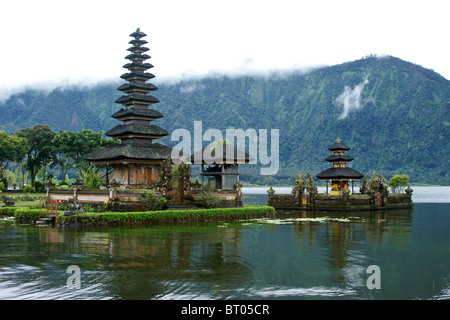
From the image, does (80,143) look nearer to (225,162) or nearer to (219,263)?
(225,162)

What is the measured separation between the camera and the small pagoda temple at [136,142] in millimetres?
50156

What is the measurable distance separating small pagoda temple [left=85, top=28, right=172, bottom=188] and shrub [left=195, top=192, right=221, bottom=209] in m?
9.11

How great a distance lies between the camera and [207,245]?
24.8 metres

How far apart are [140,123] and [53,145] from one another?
25.7 m

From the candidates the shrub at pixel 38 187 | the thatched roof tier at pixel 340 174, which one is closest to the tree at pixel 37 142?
the shrub at pixel 38 187

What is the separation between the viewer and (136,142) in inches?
2096

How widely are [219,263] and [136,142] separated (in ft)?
115

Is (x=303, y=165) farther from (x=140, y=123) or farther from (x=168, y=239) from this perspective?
(x=168, y=239)

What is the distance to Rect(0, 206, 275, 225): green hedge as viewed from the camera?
3355 centimetres

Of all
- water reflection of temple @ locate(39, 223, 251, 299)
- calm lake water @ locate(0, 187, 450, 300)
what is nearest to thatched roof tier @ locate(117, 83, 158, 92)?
water reflection of temple @ locate(39, 223, 251, 299)

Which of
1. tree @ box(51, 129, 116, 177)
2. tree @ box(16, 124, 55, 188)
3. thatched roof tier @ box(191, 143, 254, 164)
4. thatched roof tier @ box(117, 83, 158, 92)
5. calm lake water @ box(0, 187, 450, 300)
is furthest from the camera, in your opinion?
tree @ box(16, 124, 55, 188)

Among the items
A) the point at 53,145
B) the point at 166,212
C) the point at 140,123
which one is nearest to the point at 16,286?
the point at 166,212

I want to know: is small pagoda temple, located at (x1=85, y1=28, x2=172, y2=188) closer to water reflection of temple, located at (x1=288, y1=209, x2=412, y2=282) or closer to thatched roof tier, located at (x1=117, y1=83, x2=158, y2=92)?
thatched roof tier, located at (x1=117, y1=83, x2=158, y2=92)
